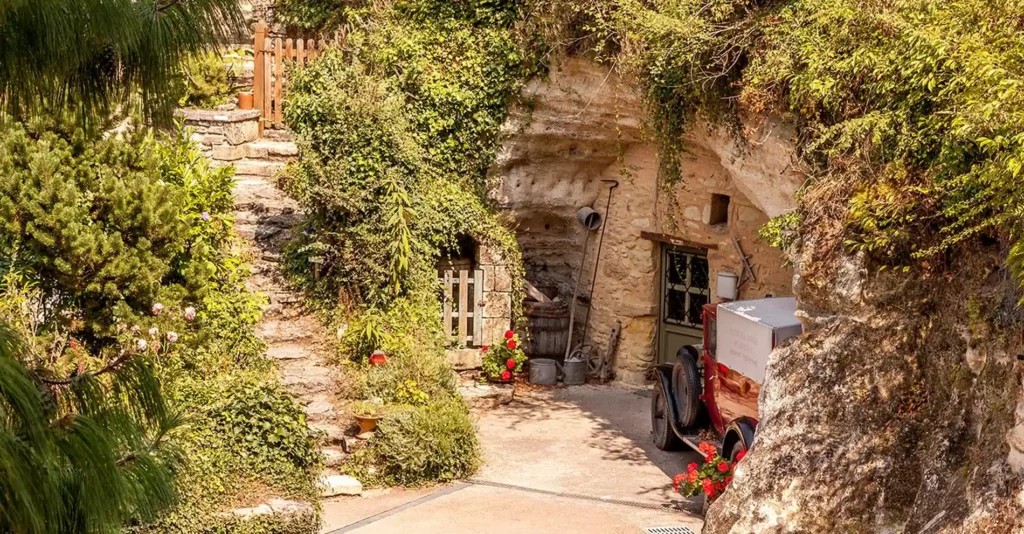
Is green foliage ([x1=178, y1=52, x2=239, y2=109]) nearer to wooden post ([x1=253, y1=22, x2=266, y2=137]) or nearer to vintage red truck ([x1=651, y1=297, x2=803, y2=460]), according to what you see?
wooden post ([x1=253, y1=22, x2=266, y2=137])

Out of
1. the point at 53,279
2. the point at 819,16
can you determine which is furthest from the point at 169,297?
the point at 819,16

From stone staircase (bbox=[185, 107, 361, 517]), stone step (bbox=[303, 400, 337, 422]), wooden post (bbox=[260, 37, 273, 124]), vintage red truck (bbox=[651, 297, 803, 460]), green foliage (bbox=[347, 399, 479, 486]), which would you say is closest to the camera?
vintage red truck (bbox=[651, 297, 803, 460])

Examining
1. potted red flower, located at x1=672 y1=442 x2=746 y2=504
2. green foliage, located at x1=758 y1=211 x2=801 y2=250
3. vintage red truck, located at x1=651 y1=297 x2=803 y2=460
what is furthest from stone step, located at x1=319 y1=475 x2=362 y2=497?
green foliage, located at x1=758 y1=211 x2=801 y2=250

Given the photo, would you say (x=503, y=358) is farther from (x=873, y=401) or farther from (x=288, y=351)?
(x=873, y=401)

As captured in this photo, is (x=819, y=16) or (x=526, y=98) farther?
(x=526, y=98)

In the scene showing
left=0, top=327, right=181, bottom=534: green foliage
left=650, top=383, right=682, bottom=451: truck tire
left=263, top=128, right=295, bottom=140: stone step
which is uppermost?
left=263, top=128, right=295, bottom=140: stone step

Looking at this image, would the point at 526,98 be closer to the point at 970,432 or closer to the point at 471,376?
the point at 471,376

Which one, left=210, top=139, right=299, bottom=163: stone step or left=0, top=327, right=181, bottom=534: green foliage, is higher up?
left=210, top=139, right=299, bottom=163: stone step

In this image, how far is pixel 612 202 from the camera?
1366cm

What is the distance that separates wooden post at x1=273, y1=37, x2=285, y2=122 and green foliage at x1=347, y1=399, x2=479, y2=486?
180 inches

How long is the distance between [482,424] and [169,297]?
3381 millimetres

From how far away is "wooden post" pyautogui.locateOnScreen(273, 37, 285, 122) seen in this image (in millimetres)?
13367

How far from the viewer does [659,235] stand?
43.0ft

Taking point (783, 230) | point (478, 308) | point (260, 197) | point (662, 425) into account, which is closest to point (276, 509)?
point (662, 425)
